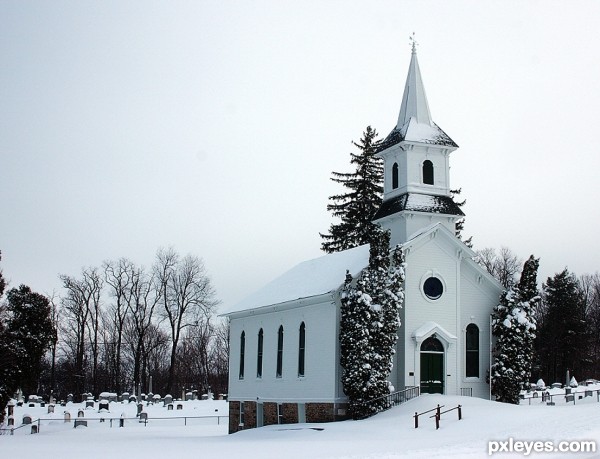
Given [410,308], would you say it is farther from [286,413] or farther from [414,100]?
[414,100]

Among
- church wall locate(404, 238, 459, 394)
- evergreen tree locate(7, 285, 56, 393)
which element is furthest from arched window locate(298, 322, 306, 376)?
evergreen tree locate(7, 285, 56, 393)

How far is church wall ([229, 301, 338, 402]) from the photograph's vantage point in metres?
40.7

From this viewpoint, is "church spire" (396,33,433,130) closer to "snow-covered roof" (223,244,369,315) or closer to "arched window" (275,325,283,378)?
"snow-covered roof" (223,244,369,315)

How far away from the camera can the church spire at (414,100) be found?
1828 inches

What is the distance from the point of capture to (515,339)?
4131 centimetres

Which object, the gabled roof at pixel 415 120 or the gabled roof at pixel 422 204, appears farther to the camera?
the gabled roof at pixel 415 120

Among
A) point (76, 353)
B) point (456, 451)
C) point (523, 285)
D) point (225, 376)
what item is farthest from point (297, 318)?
point (225, 376)

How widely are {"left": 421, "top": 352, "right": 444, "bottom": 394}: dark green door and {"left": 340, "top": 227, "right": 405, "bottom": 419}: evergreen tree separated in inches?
93.3

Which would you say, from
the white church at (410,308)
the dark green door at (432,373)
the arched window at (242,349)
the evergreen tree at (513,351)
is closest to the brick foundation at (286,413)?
the white church at (410,308)

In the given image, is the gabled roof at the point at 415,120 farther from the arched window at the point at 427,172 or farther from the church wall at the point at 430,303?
the church wall at the point at 430,303

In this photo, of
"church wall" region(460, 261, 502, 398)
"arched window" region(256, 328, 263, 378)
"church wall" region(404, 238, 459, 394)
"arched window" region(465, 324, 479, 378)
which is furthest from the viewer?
"arched window" region(256, 328, 263, 378)

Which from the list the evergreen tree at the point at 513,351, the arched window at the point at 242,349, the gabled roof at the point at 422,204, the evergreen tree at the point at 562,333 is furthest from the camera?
the evergreen tree at the point at 562,333

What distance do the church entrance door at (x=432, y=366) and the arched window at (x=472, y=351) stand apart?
1669 millimetres

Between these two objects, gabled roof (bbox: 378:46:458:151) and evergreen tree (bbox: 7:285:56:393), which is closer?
gabled roof (bbox: 378:46:458:151)
